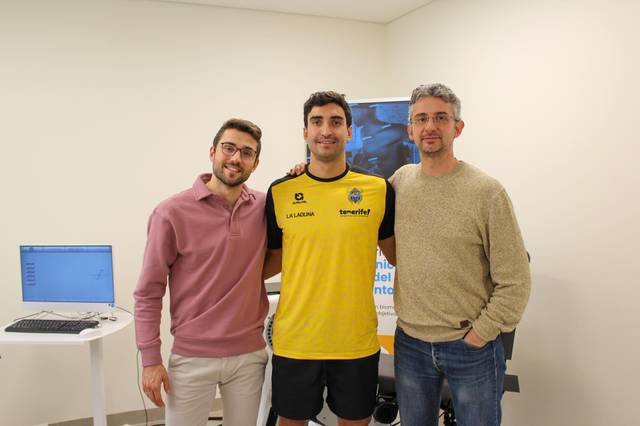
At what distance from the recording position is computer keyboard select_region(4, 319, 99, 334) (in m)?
2.57

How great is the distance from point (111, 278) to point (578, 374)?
2574 millimetres

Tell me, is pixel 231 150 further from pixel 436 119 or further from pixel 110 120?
pixel 110 120

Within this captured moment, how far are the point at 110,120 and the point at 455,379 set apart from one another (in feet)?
9.04

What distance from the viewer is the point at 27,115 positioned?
305 centimetres

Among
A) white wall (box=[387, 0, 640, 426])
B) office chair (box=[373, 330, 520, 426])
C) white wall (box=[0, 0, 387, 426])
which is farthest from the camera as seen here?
white wall (box=[0, 0, 387, 426])

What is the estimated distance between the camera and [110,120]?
10.5 feet

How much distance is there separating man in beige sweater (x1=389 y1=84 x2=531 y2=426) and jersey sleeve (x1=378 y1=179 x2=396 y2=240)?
6cm

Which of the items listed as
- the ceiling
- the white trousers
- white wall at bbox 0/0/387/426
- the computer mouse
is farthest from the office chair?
the ceiling

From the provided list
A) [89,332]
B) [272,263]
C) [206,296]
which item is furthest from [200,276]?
[89,332]

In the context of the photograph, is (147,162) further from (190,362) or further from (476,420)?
(476,420)

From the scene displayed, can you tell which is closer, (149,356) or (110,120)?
(149,356)

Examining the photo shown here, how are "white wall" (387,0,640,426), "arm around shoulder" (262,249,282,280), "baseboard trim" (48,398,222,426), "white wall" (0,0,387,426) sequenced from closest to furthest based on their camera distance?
"arm around shoulder" (262,249,282,280), "white wall" (387,0,640,426), "white wall" (0,0,387,426), "baseboard trim" (48,398,222,426)

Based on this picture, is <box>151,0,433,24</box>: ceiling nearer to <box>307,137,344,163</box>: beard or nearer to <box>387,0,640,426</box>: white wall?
<box>387,0,640,426</box>: white wall

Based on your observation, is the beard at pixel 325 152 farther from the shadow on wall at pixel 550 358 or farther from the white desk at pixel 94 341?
the white desk at pixel 94 341
